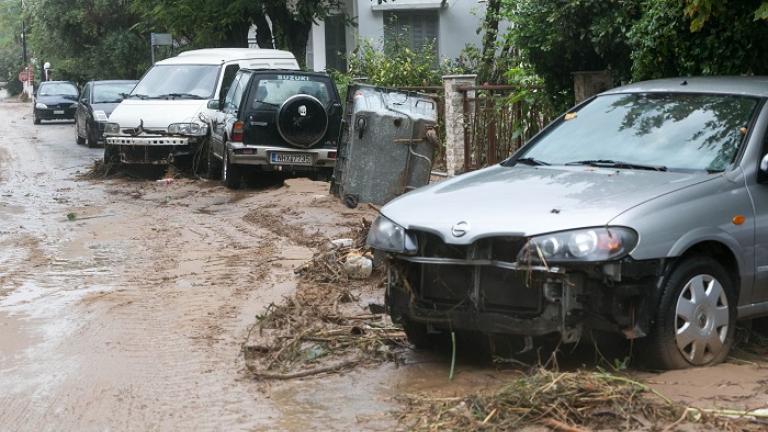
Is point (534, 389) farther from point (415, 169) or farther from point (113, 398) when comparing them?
point (415, 169)

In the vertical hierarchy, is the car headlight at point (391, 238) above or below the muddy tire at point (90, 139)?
above

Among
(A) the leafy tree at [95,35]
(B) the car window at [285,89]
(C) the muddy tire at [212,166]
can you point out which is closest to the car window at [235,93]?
(B) the car window at [285,89]

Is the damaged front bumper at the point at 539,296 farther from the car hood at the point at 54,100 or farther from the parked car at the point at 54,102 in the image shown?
the car hood at the point at 54,100

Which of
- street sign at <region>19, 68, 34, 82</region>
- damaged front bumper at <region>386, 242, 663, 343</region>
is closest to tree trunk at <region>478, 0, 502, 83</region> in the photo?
damaged front bumper at <region>386, 242, 663, 343</region>

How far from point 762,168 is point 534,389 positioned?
83.3 inches

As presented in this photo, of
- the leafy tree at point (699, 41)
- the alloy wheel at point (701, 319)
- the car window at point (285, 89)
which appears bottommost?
the alloy wheel at point (701, 319)

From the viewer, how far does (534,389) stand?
539 cm

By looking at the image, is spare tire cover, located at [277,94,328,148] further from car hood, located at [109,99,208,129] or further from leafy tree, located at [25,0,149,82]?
leafy tree, located at [25,0,149,82]

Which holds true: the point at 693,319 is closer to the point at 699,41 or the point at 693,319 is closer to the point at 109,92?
the point at 699,41

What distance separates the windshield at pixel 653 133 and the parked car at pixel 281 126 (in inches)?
334

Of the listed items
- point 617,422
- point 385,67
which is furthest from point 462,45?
point 617,422

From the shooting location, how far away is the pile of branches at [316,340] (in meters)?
6.63

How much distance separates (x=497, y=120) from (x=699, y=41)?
18.0 ft

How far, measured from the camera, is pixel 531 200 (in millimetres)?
6078
